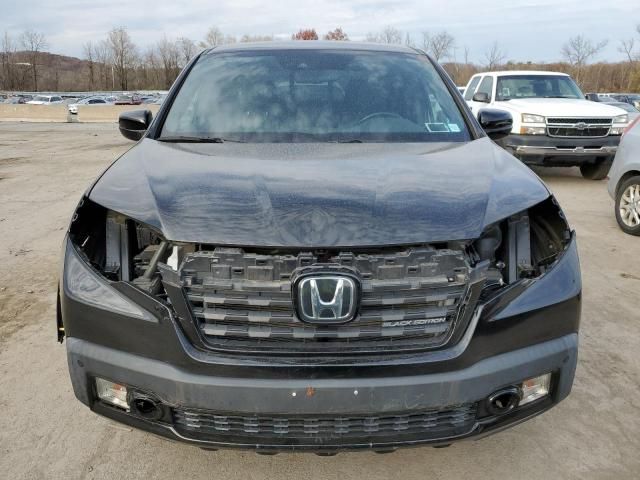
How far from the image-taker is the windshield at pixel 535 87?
10828 millimetres

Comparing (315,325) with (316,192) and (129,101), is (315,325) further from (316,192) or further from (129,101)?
(129,101)

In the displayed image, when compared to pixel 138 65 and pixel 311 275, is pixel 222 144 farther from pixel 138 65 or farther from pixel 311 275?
pixel 138 65

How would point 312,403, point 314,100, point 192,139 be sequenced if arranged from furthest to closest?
point 314,100 → point 192,139 → point 312,403

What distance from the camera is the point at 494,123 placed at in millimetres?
3619

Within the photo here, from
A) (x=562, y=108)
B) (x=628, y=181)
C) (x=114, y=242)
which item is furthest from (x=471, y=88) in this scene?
(x=114, y=242)

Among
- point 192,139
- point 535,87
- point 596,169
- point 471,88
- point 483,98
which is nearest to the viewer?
point 192,139

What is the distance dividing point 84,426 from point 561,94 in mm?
10413

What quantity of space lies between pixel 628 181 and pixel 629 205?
0.26 m

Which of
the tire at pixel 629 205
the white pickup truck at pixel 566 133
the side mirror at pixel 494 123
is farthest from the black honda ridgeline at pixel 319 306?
the white pickup truck at pixel 566 133

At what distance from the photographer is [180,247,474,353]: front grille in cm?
193

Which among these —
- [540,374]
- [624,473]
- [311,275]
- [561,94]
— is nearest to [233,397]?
[311,275]

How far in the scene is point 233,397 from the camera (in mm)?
1900

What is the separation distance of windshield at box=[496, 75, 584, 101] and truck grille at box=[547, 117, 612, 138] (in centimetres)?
173

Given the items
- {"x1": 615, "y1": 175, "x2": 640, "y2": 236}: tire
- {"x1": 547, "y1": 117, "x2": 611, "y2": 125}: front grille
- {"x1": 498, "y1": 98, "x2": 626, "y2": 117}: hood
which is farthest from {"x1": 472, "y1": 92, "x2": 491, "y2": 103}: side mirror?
{"x1": 615, "y1": 175, "x2": 640, "y2": 236}: tire
